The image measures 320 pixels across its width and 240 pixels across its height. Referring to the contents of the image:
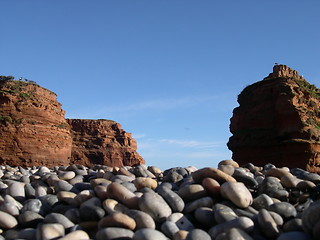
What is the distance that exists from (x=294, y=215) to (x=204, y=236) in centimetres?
116

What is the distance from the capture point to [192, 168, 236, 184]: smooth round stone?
3.96 m

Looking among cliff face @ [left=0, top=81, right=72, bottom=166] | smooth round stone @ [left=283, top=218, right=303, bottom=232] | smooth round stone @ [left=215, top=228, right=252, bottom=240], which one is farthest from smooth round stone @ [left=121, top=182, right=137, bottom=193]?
cliff face @ [left=0, top=81, right=72, bottom=166]

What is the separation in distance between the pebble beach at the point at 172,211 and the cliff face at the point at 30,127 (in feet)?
72.2

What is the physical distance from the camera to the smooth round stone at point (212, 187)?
375cm

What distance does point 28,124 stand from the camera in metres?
25.9

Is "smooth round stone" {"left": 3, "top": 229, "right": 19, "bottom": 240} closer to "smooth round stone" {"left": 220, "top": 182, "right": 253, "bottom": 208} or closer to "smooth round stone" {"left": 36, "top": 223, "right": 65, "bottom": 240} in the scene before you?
"smooth round stone" {"left": 36, "top": 223, "right": 65, "bottom": 240}

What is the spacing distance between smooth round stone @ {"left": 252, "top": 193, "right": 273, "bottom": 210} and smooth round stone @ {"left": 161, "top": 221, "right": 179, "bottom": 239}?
1.03 m

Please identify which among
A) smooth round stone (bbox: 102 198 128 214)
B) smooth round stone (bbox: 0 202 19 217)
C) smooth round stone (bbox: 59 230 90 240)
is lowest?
smooth round stone (bbox: 59 230 90 240)

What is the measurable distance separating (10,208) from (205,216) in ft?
7.08

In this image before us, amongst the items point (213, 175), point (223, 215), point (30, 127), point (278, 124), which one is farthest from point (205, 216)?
point (30, 127)

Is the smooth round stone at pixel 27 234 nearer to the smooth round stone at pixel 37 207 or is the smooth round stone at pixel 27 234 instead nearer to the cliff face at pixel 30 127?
the smooth round stone at pixel 37 207

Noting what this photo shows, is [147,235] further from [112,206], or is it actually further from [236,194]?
[236,194]

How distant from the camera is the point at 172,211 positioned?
11.6 ft

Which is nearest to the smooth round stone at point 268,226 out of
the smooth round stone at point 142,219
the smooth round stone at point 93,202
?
the smooth round stone at point 142,219
